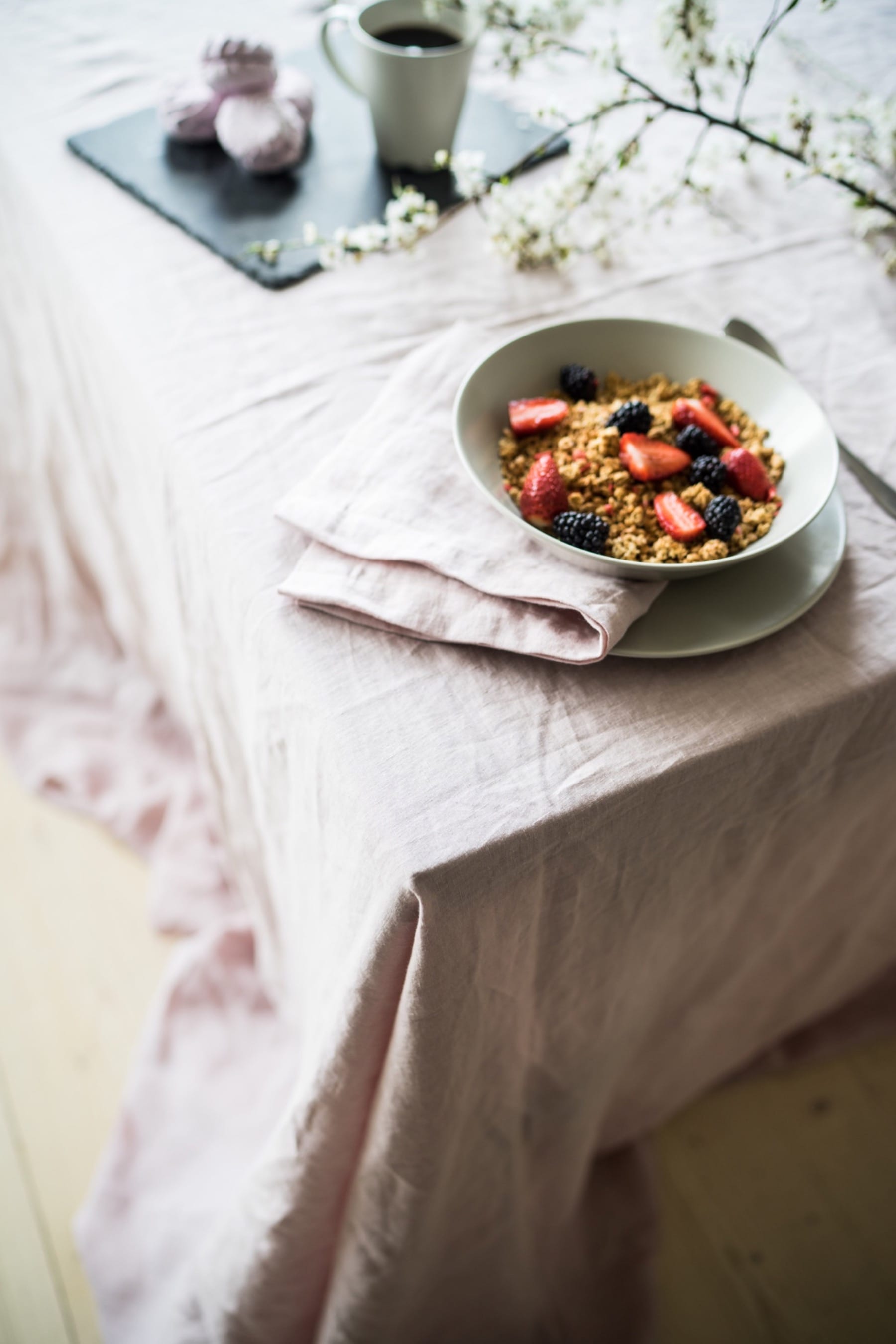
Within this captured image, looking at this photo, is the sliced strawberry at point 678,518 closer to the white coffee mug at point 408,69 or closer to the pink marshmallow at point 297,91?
the white coffee mug at point 408,69

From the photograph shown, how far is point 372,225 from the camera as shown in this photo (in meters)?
0.84

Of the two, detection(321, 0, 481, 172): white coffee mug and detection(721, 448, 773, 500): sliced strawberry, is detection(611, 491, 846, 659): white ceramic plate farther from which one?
detection(321, 0, 481, 172): white coffee mug

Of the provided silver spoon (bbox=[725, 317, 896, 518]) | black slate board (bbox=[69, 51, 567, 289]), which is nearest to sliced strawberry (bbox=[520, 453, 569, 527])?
silver spoon (bbox=[725, 317, 896, 518])

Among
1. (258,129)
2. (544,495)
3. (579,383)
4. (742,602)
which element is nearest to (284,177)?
(258,129)

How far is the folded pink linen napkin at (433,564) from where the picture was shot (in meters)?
0.52

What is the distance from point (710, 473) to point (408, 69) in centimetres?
53

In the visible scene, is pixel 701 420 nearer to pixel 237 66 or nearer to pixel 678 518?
pixel 678 518

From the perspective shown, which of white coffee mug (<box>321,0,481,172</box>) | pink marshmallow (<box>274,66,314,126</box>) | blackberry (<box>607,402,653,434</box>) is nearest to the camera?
blackberry (<box>607,402,653,434</box>)

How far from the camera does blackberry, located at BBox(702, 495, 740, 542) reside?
0.56 meters

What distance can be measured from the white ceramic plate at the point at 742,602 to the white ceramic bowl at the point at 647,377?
18 mm

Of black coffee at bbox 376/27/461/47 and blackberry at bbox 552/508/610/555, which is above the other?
black coffee at bbox 376/27/461/47

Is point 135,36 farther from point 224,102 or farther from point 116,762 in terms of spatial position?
point 116,762

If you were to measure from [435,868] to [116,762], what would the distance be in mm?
1011

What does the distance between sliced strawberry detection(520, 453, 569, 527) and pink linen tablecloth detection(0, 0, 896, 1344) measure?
0.10 m
